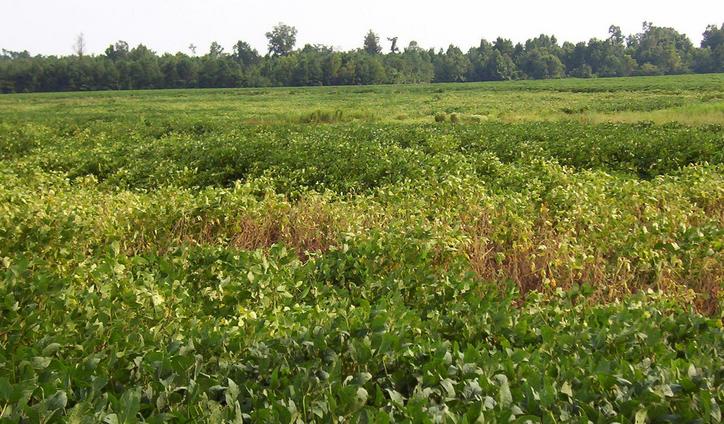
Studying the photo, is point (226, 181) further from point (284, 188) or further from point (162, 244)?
point (162, 244)

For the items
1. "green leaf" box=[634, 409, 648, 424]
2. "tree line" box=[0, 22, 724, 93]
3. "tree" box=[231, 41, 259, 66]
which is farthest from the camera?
"tree" box=[231, 41, 259, 66]

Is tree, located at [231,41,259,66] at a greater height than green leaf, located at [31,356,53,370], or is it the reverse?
tree, located at [231,41,259,66]

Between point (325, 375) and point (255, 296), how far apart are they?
1505mm

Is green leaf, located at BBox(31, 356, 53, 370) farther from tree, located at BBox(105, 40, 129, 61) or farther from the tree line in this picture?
tree, located at BBox(105, 40, 129, 61)

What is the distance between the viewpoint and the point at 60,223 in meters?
5.21

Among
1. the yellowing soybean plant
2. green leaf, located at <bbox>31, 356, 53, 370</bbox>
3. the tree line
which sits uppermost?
the tree line

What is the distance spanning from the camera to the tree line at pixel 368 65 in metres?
81.0

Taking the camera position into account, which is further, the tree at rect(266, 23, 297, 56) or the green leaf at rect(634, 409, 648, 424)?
the tree at rect(266, 23, 297, 56)

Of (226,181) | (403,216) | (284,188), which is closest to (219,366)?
(403,216)

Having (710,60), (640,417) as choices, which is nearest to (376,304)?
(640,417)

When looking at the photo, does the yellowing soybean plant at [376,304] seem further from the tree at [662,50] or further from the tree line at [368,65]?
the tree at [662,50]

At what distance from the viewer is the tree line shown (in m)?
81.0

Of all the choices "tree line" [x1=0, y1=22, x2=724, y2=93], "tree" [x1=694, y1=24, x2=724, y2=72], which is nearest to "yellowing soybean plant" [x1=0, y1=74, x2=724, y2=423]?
"tree line" [x1=0, y1=22, x2=724, y2=93]

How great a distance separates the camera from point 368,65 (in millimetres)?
86438
